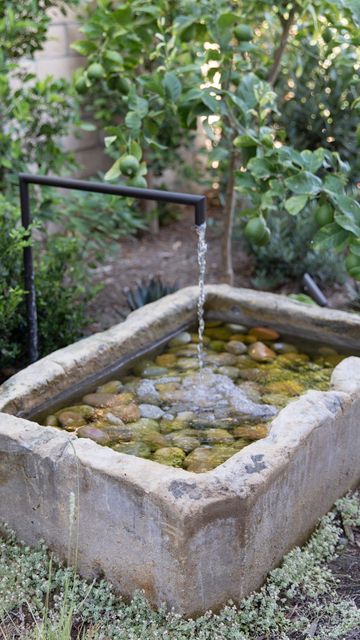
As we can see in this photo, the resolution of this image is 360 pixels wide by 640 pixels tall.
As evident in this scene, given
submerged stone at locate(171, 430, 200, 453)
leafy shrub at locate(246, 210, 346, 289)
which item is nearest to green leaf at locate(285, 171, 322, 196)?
submerged stone at locate(171, 430, 200, 453)

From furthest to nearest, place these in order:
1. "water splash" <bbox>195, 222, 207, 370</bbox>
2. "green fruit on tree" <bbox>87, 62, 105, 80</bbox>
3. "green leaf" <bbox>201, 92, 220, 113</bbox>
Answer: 1. "green fruit on tree" <bbox>87, 62, 105, 80</bbox>
2. "green leaf" <bbox>201, 92, 220, 113</bbox>
3. "water splash" <bbox>195, 222, 207, 370</bbox>

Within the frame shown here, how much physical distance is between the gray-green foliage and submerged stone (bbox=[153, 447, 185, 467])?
47 cm

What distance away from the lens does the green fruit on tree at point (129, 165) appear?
3352 millimetres

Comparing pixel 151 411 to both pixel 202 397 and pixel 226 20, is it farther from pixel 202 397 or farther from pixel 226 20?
pixel 226 20

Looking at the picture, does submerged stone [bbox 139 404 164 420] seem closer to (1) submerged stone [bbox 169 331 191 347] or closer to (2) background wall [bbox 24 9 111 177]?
(1) submerged stone [bbox 169 331 191 347]

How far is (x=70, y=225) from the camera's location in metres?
4.63

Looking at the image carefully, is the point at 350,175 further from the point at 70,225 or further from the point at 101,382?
the point at 101,382

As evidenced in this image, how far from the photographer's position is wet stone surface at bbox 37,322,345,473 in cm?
300

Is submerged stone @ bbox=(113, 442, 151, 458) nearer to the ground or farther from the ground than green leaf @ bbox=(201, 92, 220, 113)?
nearer to the ground

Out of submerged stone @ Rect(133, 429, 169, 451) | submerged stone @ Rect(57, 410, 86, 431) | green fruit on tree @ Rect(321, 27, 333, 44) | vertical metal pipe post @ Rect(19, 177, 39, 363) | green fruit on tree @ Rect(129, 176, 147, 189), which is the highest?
green fruit on tree @ Rect(321, 27, 333, 44)

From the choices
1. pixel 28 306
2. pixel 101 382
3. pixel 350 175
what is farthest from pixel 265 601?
pixel 350 175

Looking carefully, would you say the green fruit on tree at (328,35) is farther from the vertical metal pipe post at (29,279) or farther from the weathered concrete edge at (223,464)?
the weathered concrete edge at (223,464)

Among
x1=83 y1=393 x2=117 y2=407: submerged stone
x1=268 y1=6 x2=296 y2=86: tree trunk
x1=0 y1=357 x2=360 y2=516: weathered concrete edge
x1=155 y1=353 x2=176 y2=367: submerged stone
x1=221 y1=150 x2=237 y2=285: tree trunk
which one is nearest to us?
x1=0 y1=357 x2=360 y2=516: weathered concrete edge

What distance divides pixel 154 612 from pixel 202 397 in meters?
1.03
